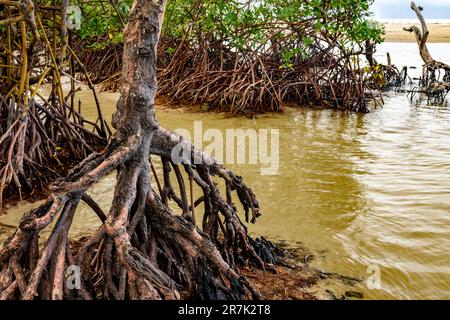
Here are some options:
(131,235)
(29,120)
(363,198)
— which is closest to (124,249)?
(131,235)

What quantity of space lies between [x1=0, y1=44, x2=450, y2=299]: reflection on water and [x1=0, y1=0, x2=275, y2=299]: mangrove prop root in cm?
88

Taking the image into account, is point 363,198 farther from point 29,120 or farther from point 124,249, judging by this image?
→ point 29,120

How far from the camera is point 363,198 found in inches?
155

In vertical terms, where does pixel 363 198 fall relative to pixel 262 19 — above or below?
below

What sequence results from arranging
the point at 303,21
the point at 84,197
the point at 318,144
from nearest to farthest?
the point at 84,197 < the point at 318,144 < the point at 303,21

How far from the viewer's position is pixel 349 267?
9.04 ft

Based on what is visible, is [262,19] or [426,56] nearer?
[262,19]

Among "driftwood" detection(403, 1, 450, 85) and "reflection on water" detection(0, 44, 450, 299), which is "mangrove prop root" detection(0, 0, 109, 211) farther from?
"driftwood" detection(403, 1, 450, 85)

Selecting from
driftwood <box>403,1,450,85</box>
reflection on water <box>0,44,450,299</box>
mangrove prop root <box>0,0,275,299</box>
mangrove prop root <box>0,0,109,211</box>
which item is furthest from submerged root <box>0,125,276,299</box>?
driftwood <box>403,1,450,85</box>

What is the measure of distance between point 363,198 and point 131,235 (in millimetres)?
2341

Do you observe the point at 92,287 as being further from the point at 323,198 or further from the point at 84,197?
the point at 323,198

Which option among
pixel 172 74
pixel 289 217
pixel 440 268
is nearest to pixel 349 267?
pixel 440 268

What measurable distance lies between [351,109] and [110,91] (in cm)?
443

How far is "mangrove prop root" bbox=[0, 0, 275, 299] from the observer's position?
1.90 metres
